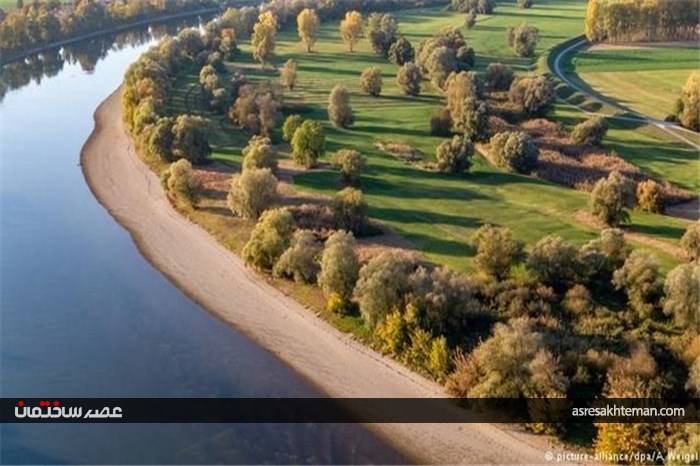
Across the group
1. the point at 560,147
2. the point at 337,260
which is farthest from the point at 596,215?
the point at 337,260

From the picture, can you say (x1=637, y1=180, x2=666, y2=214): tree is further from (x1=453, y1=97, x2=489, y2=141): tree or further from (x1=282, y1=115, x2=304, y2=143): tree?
(x1=282, y1=115, x2=304, y2=143): tree

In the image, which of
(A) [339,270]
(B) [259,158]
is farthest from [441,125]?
(A) [339,270]

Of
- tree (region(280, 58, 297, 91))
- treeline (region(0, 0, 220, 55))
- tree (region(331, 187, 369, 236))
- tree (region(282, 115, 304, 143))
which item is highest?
treeline (region(0, 0, 220, 55))

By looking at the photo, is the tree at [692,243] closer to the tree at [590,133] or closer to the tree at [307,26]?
the tree at [590,133]

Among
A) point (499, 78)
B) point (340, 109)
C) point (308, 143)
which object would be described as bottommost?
point (308, 143)

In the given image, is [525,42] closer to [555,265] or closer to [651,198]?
[651,198]

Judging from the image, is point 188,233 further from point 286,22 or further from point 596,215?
point 286,22

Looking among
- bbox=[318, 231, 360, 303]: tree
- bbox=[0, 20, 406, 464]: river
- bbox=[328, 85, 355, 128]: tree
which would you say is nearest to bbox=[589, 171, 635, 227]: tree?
bbox=[318, 231, 360, 303]: tree
